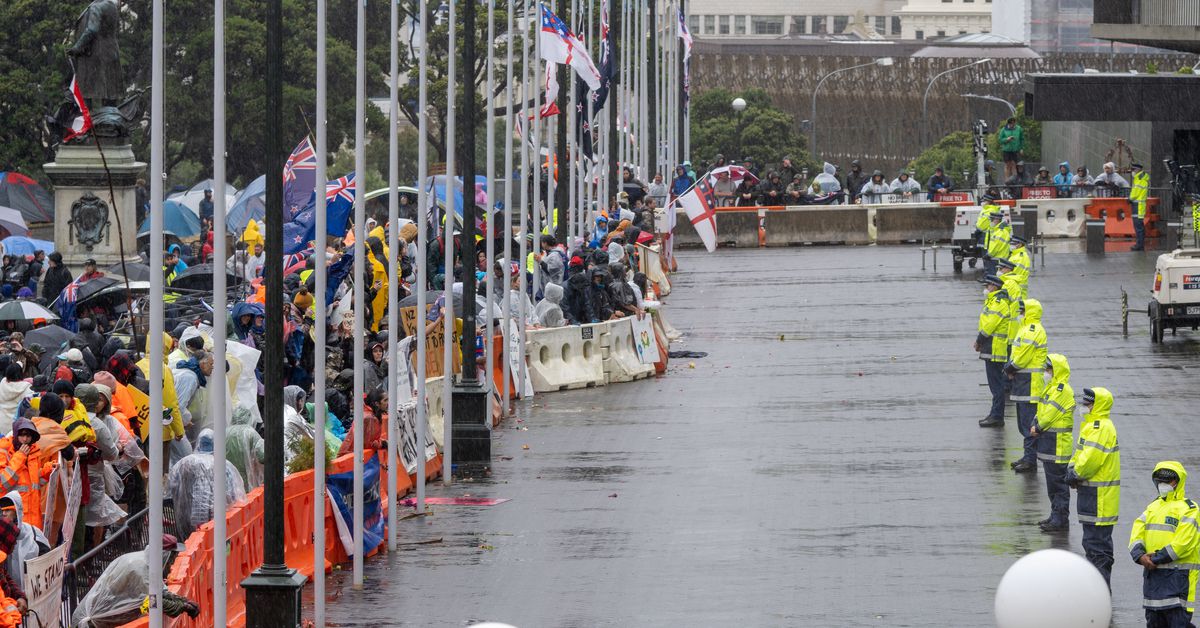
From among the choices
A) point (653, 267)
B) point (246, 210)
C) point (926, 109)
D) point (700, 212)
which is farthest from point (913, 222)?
point (926, 109)

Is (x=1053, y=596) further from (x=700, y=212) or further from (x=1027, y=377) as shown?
(x=700, y=212)

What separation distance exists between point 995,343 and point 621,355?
708cm

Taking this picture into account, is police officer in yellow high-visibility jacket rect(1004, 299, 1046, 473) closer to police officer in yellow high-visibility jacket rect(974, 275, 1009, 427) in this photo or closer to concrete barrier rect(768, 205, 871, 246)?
police officer in yellow high-visibility jacket rect(974, 275, 1009, 427)

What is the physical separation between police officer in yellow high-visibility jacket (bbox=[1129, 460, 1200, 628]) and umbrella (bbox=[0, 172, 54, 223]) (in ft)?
110

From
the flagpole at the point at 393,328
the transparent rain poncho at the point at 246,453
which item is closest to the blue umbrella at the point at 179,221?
the flagpole at the point at 393,328

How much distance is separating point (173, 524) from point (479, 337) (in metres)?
10.3

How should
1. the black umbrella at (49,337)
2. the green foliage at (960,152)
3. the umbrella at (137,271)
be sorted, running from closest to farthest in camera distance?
the black umbrella at (49,337) → the umbrella at (137,271) → the green foliage at (960,152)

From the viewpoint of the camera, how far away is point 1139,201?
4503 centimetres

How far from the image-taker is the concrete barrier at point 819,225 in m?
50.3

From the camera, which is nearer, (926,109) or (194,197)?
(194,197)

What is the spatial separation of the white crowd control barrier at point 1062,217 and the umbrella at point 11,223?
23.8 metres

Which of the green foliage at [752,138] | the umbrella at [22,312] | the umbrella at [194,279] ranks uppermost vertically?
the green foliage at [752,138]

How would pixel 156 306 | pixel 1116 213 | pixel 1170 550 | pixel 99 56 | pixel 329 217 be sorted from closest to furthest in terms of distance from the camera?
pixel 156 306
pixel 1170 550
pixel 329 217
pixel 99 56
pixel 1116 213

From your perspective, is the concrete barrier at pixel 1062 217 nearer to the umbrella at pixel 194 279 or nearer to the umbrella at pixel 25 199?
the umbrella at pixel 25 199
